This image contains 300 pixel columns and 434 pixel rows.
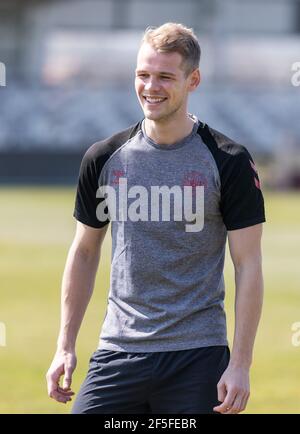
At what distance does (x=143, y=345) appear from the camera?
5691 mm

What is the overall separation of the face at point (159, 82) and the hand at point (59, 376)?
1.16 meters

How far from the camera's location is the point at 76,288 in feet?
19.5

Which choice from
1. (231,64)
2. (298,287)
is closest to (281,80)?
(231,64)


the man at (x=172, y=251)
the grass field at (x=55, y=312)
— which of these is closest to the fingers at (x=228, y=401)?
the man at (x=172, y=251)

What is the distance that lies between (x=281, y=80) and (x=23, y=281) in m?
38.4

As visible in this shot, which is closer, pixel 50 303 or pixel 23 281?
pixel 50 303

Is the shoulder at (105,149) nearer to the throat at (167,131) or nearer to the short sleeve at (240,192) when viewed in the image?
the throat at (167,131)

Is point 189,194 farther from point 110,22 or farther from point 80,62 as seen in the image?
point 110,22

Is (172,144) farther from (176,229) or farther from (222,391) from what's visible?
(222,391)

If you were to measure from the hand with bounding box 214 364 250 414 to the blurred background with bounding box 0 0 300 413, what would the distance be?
13.6 ft

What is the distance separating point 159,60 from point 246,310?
115 cm

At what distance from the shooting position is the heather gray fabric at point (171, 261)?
566 cm

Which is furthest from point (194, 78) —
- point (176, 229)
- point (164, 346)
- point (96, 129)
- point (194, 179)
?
point (96, 129)

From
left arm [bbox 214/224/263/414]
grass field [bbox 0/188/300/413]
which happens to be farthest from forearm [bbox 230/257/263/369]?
grass field [bbox 0/188/300/413]
